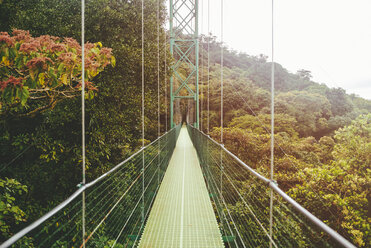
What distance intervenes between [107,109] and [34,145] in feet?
3.79

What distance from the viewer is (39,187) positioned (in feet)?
12.5

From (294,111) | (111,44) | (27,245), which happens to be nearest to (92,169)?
(27,245)

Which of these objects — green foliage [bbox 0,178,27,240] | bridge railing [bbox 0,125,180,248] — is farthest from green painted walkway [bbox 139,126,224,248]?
green foliage [bbox 0,178,27,240]

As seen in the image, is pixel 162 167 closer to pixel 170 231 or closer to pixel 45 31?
pixel 170 231

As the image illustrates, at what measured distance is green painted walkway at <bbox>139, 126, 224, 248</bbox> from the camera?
207 centimetres

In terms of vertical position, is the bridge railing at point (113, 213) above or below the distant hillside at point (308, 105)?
below

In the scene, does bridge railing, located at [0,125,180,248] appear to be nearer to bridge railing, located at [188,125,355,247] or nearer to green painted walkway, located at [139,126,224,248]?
green painted walkway, located at [139,126,224,248]

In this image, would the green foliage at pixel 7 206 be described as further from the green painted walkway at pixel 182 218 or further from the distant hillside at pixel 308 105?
the distant hillside at pixel 308 105

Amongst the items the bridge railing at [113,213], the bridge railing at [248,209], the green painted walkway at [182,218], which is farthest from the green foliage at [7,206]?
the bridge railing at [248,209]

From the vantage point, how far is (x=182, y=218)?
251cm

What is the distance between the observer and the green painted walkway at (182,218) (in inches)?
81.4

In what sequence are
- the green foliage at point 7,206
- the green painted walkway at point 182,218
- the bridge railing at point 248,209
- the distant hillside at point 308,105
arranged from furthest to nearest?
the distant hillside at point 308,105
the green foliage at point 7,206
the green painted walkway at point 182,218
the bridge railing at point 248,209

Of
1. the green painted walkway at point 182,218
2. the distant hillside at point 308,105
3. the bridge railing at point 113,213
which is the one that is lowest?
the green painted walkway at point 182,218

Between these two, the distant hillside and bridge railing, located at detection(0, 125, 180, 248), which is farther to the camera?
the distant hillside
